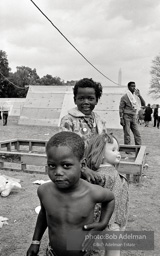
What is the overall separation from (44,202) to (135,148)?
5993 mm

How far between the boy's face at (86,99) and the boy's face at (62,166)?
1044 millimetres

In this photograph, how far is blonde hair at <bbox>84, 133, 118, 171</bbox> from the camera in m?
2.06

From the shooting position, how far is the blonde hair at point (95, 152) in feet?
6.75

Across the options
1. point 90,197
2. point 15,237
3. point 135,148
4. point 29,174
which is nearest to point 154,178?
point 135,148

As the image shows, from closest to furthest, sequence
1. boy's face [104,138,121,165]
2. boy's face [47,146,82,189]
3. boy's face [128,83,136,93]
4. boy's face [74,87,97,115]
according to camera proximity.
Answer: boy's face [47,146,82,189] → boy's face [104,138,121,165] → boy's face [74,87,97,115] → boy's face [128,83,136,93]

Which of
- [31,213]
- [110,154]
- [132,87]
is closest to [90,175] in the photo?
[110,154]

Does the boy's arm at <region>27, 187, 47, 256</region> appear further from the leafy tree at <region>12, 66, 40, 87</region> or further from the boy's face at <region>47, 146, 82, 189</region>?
the leafy tree at <region>12, 66, 40, 87</region>

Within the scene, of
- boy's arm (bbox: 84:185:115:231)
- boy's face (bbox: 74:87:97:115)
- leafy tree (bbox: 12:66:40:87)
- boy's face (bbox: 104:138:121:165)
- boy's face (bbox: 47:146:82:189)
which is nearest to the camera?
boy's face (bbox: 47:146:82:189)

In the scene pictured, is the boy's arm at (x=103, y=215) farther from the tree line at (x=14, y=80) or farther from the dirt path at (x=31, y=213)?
the tree line at (x=14, y=80)

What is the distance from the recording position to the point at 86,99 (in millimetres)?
2545

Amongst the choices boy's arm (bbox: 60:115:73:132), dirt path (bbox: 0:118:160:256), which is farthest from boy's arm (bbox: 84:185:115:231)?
dirt path (bbox: 0:118:160:256)

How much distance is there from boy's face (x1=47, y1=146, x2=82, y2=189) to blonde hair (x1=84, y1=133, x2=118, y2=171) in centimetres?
48

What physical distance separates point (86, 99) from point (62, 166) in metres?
1.11

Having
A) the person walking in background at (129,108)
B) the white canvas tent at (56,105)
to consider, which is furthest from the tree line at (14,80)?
the person walking in background at (129,108)
